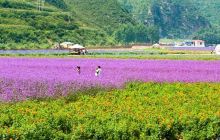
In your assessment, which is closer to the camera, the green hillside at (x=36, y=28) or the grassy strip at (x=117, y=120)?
the grassy strip at (x=117, y=120)

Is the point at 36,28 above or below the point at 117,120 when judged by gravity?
above

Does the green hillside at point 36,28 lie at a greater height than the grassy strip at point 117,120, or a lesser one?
greater

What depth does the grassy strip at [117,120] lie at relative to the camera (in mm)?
14852

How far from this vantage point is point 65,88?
79.0ft

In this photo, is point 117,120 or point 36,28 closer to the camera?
point 117,120

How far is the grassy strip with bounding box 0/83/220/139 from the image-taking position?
14.9 m

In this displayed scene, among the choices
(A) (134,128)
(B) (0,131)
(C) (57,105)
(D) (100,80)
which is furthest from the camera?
(D) (100,80)

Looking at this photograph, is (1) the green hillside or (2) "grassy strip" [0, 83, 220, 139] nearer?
(2) "grassy strip" [0, 83, 220, 139]

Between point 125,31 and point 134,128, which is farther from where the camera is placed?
point 125,31

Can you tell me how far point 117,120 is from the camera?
637 inches

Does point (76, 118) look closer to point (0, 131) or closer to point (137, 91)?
point (0, 131)

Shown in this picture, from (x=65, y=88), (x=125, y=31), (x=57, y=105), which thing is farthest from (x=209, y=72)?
(x=125, y=31)

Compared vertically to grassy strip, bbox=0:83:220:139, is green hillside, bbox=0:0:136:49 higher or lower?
higher

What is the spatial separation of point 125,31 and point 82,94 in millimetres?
145163
